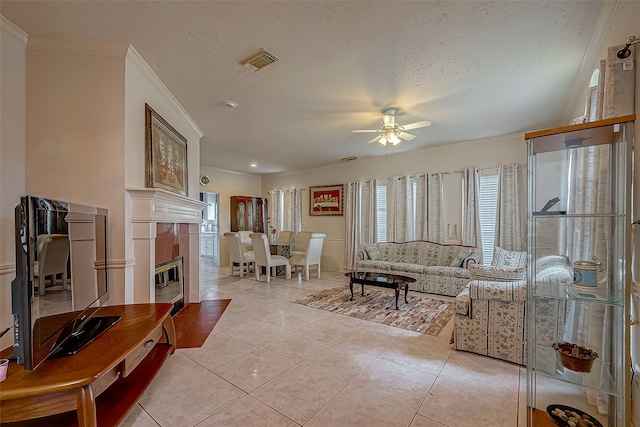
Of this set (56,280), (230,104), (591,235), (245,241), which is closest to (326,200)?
(245,241)

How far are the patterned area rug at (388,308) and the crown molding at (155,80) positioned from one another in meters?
3.04


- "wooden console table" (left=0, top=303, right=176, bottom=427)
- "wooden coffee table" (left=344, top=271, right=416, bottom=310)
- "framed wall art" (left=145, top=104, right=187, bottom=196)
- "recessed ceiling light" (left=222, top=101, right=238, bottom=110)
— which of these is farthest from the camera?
"wooden coffee table" (left=344, top=271, right=416, bottom=310)

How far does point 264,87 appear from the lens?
2.85 metres

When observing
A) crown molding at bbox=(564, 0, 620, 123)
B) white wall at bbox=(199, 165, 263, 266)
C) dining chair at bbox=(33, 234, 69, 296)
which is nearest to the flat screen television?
dining chair at bbox=(33, 234, 69, 296)

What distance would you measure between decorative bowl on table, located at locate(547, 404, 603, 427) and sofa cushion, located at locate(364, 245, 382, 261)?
403cm

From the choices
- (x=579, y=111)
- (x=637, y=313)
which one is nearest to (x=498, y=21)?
(x=579, y=111)

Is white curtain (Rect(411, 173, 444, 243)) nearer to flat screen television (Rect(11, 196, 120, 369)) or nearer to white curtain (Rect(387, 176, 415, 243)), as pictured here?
white curtain (Rect(387, 176, 415, 243))

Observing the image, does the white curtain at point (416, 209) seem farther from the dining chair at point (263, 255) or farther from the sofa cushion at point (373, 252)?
the dining chair at point (263, 255)

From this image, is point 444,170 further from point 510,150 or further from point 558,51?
point 558,51

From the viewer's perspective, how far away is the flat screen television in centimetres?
123

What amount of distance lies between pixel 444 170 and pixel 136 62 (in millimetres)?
4961

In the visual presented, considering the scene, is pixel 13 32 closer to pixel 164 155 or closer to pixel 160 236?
pixel 164 155

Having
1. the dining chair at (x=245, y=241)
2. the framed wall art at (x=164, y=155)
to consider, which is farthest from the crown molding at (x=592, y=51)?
the dining chair at (x=245, y=241)

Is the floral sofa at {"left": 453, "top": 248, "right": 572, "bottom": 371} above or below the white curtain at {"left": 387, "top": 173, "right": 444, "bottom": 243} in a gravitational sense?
below
